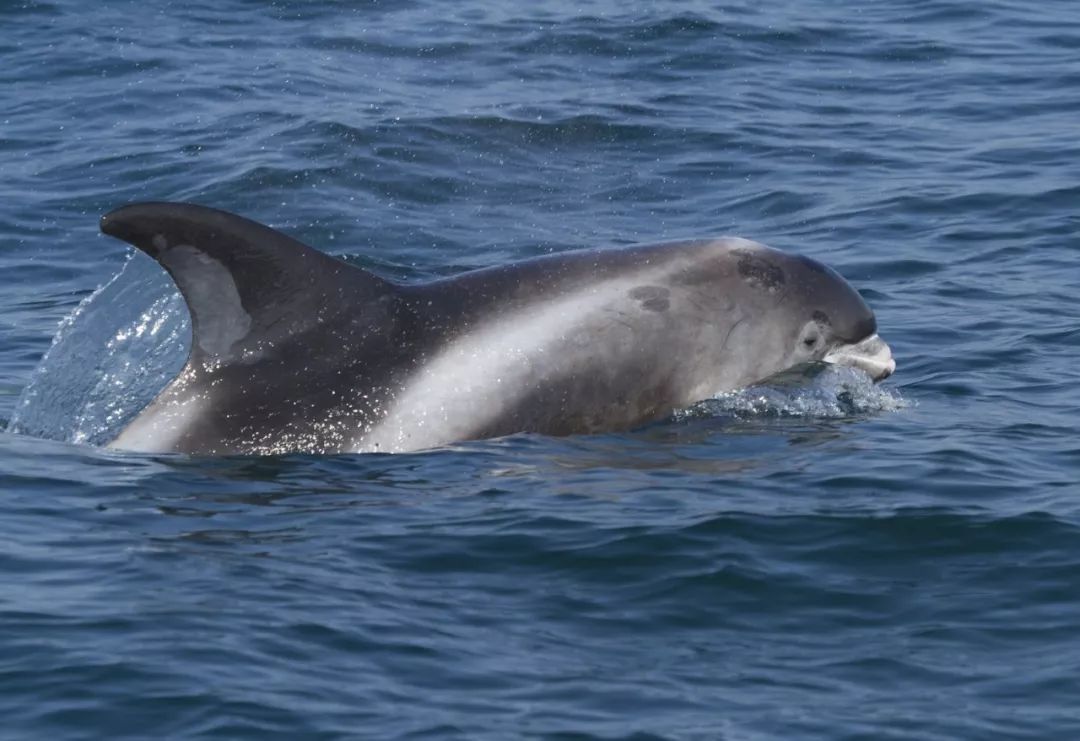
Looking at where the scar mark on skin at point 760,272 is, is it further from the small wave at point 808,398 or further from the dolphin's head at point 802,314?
the small wave at point 808,398

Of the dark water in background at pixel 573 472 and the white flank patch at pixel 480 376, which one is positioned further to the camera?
the white flank patch at pixel 480 376

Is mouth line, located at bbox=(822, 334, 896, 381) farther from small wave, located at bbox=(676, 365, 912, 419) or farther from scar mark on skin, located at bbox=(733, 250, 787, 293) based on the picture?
scar mark on skin, located at bbox=(733, 250, 787, 293)

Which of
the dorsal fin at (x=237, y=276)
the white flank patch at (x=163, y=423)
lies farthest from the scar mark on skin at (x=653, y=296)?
the white flank patch at (x=163, y=423)

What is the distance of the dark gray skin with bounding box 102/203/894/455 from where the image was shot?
12953 mm

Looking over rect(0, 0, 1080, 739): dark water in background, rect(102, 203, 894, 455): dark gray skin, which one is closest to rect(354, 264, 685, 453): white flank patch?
rect(102, 203, 894, 455): dark gray skin

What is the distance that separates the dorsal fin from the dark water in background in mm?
844

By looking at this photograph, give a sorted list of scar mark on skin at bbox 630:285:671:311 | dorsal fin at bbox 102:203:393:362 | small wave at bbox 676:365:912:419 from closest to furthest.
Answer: dorsal fin at bbox 102:203:393:362, scar mark on skin at bbox 630:285:671:311, small wave at bbox 676:365:912:419

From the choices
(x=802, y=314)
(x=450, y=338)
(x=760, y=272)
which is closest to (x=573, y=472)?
(x=450, y=338)

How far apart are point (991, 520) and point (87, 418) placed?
20.7ft

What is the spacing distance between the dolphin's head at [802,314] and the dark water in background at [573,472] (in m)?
0.33

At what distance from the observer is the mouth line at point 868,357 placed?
15.4m

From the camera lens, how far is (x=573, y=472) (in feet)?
43.2

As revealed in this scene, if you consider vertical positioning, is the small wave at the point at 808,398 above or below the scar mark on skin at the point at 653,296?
below

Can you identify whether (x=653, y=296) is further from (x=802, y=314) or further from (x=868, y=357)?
(x=868, y=357)
